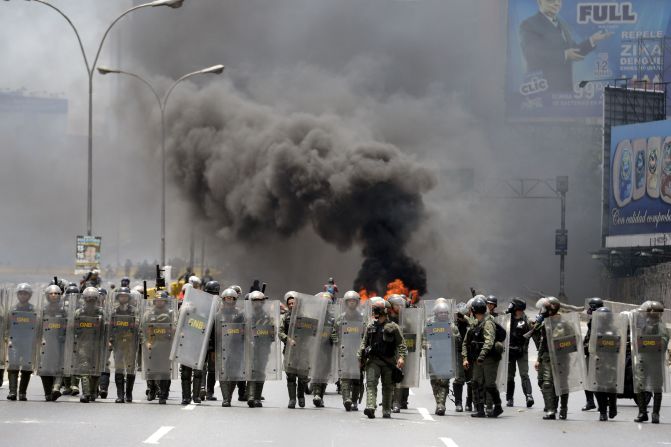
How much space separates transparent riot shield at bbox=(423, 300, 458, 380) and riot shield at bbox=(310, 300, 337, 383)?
1.32 meters

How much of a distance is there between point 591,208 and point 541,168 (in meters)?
3.53

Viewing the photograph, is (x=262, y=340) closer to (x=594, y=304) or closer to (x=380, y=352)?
(x=380, y=352)

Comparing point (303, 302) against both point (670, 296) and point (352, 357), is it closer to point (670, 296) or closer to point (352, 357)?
point (352, 357)

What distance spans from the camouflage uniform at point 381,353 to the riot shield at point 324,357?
1.63 meters

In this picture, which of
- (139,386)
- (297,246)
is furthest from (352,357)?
(297,246)

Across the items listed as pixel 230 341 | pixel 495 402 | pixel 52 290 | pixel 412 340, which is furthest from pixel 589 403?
pixel 52 290

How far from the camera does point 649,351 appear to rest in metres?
16.9

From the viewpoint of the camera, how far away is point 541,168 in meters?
71.6

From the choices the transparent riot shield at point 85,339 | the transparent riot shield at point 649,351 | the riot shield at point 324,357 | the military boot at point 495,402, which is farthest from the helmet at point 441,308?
the transparent riot shield at point 85,339

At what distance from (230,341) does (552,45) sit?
48791 mm

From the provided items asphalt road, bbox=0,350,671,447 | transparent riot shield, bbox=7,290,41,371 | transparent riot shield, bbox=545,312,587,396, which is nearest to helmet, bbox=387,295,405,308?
asphalt road, bbox=0,350,671,447

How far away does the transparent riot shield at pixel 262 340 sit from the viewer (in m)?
17.7

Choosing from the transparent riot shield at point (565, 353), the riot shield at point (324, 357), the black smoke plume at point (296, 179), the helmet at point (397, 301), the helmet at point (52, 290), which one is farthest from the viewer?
the black smoke plume at point (296, 179)

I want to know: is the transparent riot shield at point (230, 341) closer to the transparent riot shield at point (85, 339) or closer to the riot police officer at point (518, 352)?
the transparent riot shield at point (85, 339)
